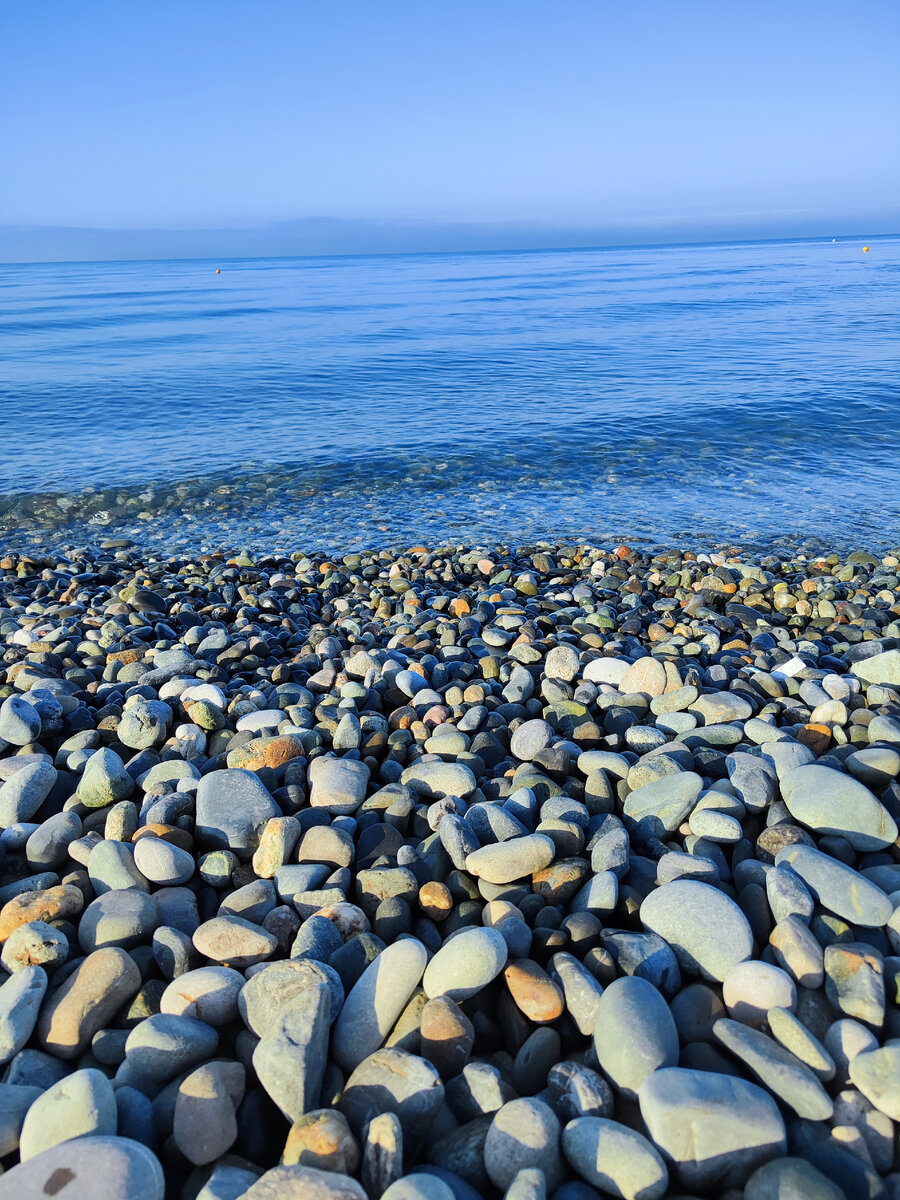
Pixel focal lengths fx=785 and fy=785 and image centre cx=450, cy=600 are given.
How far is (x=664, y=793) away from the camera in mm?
2564

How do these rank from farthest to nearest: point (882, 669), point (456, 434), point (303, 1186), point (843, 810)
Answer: point (456, 434), point (882, 669), point (843, 810), point (303, 1186)

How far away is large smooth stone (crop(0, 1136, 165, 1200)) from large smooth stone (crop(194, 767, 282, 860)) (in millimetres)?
1005

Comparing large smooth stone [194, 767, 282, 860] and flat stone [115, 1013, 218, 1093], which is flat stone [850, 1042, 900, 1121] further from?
large smooth stone [194, 767, 282, 860]

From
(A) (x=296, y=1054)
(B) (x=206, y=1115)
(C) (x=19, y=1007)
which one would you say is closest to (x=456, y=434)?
(C) (x=19, y=1007)

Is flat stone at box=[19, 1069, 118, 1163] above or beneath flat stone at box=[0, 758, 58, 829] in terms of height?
above

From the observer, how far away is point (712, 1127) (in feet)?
4.99

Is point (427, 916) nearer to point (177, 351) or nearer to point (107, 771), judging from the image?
point (107, 771)

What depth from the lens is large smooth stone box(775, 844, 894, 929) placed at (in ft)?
6.73

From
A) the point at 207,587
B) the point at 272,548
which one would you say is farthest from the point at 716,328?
the point at 207,587

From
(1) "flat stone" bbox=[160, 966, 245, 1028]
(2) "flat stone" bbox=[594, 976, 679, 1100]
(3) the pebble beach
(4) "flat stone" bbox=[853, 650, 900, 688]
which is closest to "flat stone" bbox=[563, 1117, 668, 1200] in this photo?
(3) the pebble beach

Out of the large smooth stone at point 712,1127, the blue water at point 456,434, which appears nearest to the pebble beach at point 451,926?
the large smooth stone at point 712,1127

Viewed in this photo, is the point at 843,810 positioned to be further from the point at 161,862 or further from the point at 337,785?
the point at 161,862

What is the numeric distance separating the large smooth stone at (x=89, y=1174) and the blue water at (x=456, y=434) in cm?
613

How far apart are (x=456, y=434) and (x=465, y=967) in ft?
32.2
